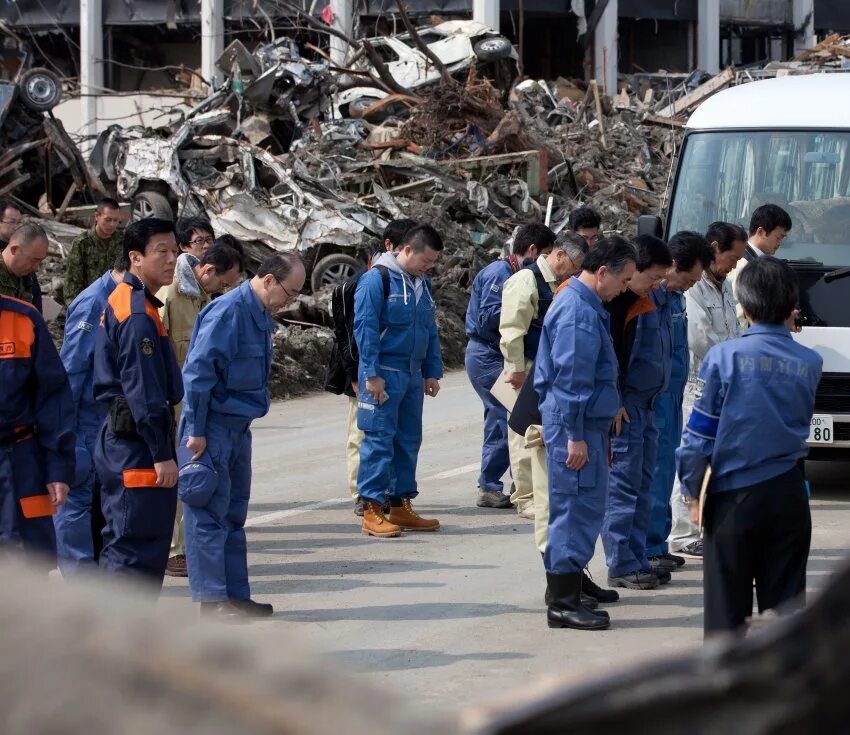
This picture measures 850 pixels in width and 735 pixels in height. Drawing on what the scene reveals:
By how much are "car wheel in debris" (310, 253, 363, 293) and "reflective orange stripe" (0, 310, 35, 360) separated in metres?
11.3

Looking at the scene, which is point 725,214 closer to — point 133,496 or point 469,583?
point 469,583

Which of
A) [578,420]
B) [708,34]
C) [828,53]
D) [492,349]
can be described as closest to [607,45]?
[708,34]

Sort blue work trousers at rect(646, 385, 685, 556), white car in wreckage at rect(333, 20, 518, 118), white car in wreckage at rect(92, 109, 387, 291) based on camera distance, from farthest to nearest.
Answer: white car in wreckage at rect(333, 20, 518, 118) → white car in wreckage at rect(92, 109, 387, 291) → blue work trousers at rect(646, 385, 685, 556)

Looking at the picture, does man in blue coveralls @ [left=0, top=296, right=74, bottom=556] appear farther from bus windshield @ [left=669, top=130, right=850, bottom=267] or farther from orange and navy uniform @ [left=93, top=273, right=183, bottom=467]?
bus windshield @ [left=669, top=130, right=850, bottom=267]

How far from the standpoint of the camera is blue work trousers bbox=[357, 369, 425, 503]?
852 cm

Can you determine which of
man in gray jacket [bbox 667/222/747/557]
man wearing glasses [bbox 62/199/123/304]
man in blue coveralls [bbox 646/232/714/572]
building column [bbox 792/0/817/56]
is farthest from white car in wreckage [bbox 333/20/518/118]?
building column [bbox 792/0/817/56]

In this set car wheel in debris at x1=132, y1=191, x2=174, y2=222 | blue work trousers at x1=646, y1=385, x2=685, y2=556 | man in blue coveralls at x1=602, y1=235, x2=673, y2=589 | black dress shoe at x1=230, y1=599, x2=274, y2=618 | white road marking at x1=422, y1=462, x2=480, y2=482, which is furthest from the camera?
car wheel in debris at x1=132, y1=191, x2=174, y2=222

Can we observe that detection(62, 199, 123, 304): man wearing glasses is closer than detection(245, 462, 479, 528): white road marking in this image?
No

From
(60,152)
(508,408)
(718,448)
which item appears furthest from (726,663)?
(60,152)

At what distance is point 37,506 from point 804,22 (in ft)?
127

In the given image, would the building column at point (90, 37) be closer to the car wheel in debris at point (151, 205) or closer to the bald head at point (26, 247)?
the car wheel in debris at point (151, 205)

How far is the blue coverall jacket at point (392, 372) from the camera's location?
8523 millimetres

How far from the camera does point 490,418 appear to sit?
9.60 metres

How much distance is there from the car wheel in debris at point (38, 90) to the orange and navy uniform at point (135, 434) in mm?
13954
